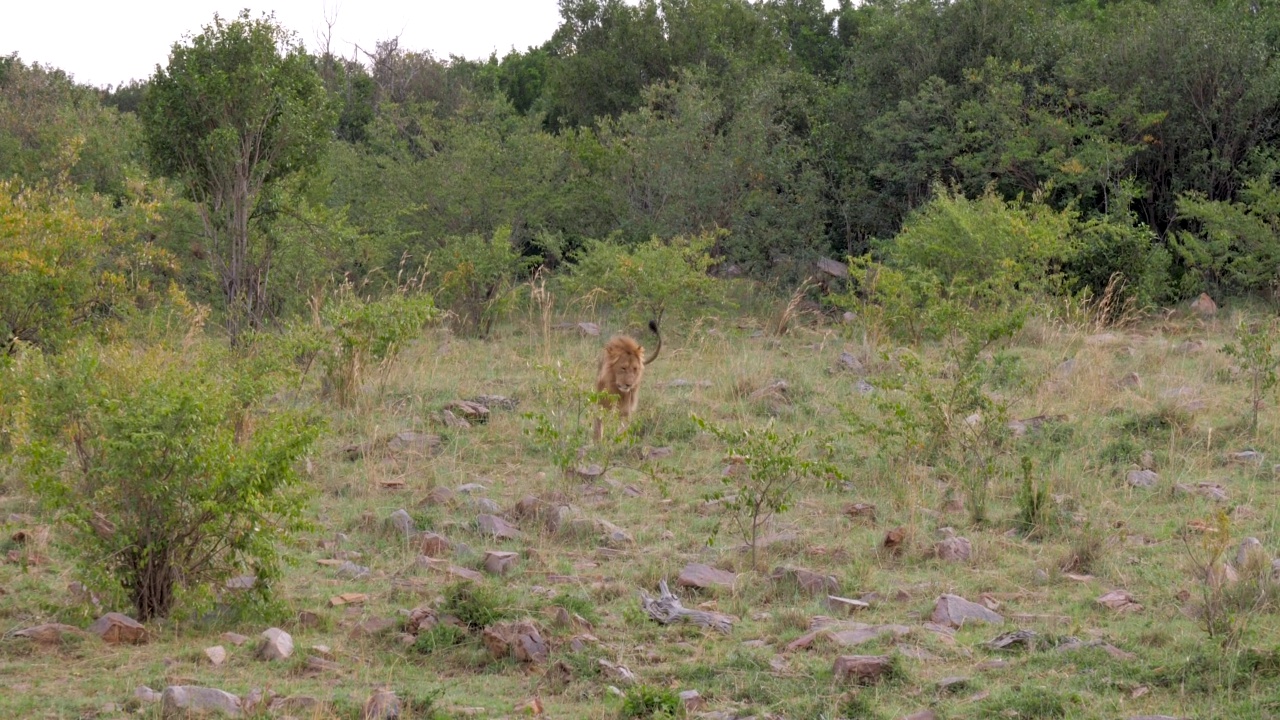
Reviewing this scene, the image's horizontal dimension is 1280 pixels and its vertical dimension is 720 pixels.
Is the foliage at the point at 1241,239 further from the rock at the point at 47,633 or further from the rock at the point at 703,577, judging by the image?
the rock at the point at 47,633

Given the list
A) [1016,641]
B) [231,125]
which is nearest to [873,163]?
[231,125]

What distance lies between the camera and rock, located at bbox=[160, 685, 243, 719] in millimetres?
4578

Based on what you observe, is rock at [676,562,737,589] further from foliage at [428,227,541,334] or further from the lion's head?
foliage at [428,227,541,334]

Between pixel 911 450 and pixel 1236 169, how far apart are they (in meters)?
10.6

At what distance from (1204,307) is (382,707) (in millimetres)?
13416

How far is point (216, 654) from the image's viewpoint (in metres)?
5.26

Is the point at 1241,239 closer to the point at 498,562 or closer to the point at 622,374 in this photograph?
the point at 622,374

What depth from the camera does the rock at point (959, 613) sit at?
5852mm

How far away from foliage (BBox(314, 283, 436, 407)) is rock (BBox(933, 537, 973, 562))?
5242mm

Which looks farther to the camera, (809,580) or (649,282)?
(649,282)

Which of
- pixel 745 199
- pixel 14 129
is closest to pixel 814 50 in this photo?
pixel 745 199

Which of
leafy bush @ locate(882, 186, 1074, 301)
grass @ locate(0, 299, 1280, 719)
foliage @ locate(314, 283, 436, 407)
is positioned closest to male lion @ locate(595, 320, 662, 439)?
grass @ locate(0, 299, 1280, 719)

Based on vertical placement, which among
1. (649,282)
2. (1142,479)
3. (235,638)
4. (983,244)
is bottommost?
(235,638)

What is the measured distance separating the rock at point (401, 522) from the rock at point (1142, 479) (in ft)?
14.2
